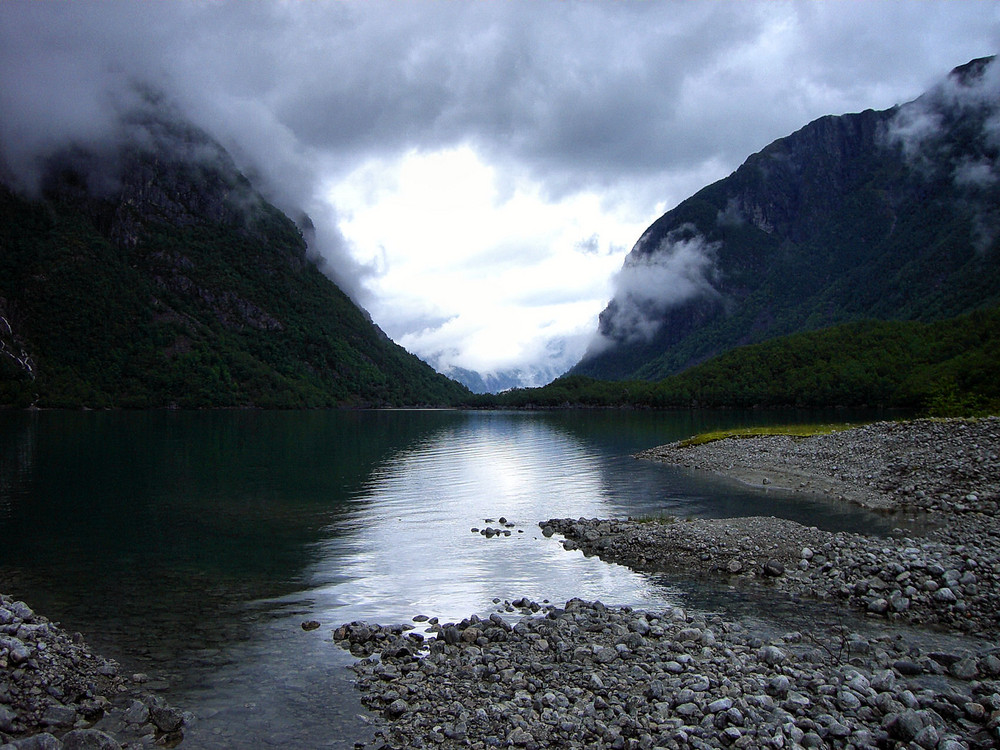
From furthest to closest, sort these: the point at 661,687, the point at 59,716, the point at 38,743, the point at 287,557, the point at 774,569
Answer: the point at 287,557 < the point at 774,569 < the point at 661,687 < the point at 59,716 < the point at 38,743

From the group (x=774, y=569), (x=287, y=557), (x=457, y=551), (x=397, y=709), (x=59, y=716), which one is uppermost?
(x=59, y=716)

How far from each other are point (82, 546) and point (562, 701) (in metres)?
27.0

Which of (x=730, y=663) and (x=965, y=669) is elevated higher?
(x=730, y=663)

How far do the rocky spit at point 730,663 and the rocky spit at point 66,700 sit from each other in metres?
4.54

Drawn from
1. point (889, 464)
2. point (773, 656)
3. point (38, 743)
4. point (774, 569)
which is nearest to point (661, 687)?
point (773, 656)

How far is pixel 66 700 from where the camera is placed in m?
13.5

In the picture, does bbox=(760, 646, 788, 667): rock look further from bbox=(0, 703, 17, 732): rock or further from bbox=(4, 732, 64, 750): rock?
bbox=(0, 703, 17, 732): rock

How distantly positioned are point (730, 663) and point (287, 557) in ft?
67.0

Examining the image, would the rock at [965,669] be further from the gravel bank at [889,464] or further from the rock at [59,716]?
the gravel bank at [889,464]

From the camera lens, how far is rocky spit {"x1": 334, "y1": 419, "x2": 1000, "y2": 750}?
11.9 metres

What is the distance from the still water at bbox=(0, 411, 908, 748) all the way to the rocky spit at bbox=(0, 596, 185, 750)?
0.78 metres

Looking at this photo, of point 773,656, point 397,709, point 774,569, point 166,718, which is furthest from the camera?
point 774,569

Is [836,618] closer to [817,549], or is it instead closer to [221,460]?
[817,549]

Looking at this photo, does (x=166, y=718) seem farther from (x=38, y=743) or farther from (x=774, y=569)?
(x=774, y=569)
